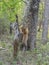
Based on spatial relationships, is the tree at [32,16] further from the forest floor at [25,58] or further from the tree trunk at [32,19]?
the forest floor at [25,58]

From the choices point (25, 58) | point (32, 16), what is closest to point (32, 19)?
point (32, 16)

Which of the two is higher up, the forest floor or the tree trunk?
the tree trunk

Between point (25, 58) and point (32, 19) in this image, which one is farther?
point (32, 19)

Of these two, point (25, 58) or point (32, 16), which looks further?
point (32, 16)

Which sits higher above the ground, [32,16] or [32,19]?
[32,16]

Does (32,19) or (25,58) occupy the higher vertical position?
(32,19)

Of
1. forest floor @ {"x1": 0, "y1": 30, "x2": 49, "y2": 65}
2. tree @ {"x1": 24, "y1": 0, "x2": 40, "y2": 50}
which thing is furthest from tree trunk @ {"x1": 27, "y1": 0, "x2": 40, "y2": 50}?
forest floor @ {"x1": 0, "y1": 30, "x2": 49, "y2": 65}

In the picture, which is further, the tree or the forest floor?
the tree

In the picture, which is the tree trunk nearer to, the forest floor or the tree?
the tree

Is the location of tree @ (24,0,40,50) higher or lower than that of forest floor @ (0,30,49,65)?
higher

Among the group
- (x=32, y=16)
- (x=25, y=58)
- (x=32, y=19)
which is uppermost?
(x=32, y=16)

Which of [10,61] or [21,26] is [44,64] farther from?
[21,26]

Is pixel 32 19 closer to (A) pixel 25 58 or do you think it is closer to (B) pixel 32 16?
(B) pixel 32 16

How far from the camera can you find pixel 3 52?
32.7 ft
